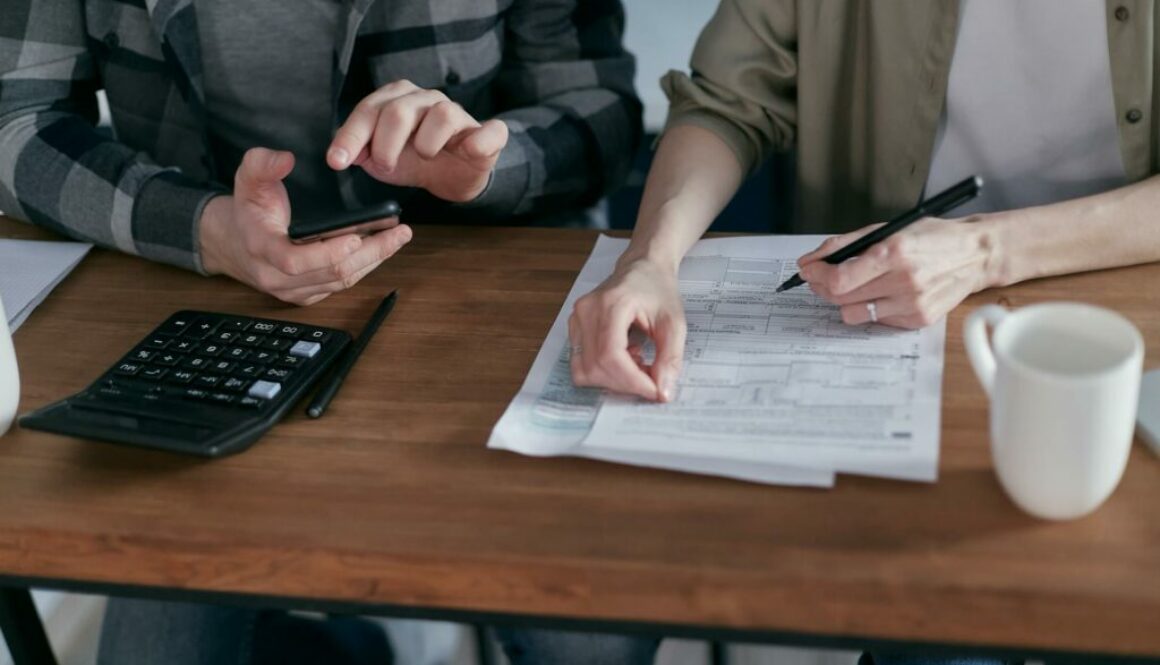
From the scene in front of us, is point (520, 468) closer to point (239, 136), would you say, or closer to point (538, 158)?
point (538, 158)

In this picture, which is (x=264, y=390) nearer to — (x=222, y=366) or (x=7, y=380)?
(x=222, y=366)

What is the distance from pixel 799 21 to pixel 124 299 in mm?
658

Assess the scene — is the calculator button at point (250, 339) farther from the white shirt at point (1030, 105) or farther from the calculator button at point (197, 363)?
the white shirt at point (1030, 105)

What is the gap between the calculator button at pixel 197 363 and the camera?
894 mm

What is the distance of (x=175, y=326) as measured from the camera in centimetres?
95

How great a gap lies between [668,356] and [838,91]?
45 centimetres

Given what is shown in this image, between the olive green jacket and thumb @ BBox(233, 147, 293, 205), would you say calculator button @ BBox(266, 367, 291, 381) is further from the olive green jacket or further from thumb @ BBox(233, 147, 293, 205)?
the olive green jacket

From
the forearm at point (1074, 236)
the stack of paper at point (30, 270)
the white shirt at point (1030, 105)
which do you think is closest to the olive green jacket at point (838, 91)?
the white shirt at point (1030, 105)

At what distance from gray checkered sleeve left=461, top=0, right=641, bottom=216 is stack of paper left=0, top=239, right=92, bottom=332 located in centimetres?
40

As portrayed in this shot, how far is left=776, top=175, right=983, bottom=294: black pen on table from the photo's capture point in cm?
82

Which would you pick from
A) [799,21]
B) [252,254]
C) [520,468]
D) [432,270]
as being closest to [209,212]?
[252,254]

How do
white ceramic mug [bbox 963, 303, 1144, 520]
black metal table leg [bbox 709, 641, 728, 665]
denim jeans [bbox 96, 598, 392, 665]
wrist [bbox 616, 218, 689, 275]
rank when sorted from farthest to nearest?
black metal table leg [bbox 709, 641, 728, 665] → denim jeans [bbox 96, 598, 392, 665] → wrist [bbox 616, 218, 689, 275] → white ceramic mug [bbox 963, 303, 1144, 520]

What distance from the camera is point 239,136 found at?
133cm

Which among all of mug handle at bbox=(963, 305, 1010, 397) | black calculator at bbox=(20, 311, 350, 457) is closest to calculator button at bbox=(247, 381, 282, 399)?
black calculator at bbox=(20, 311, 350, 457)
